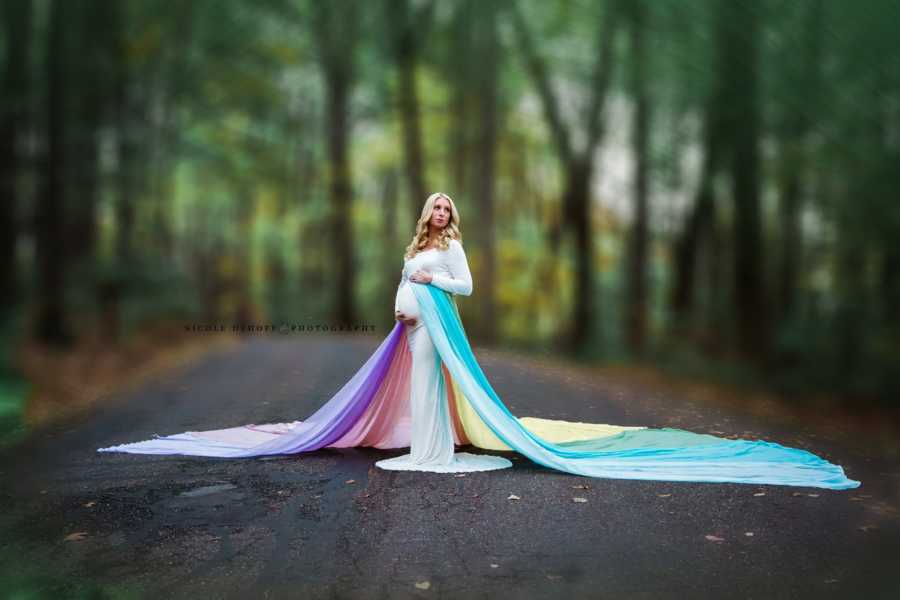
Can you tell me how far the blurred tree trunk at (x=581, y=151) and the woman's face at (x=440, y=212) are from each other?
44.3 feet

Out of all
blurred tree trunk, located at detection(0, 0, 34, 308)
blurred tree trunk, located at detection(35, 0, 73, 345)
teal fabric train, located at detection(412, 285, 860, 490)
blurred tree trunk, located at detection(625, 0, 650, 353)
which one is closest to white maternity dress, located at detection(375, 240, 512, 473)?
teal fabric train, located at detection(412, 285, 860, 490)

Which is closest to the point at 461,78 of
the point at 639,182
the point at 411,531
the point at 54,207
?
the point at 639,182

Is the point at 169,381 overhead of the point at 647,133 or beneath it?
beneath

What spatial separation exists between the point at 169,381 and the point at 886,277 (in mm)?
10470

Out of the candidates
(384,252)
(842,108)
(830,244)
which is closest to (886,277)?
→ (830,244)

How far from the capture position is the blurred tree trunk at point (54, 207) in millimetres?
16750

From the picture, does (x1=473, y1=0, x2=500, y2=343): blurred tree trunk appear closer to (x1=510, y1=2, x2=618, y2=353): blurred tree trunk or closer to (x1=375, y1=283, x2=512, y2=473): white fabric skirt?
(x1=510, y1=2, x2=618, y2=353): blurred tree trunk

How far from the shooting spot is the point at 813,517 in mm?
5801

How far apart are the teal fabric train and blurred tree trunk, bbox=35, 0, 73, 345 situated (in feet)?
39.0

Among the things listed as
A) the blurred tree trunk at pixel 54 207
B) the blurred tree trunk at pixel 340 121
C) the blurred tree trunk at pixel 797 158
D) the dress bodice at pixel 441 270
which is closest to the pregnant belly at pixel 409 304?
the dress bodice at pixel 441 270

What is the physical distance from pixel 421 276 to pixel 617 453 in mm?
2249

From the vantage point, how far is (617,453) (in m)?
7.50

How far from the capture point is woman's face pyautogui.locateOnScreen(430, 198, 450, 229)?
7.35m

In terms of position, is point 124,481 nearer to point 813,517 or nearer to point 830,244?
point 813,517
